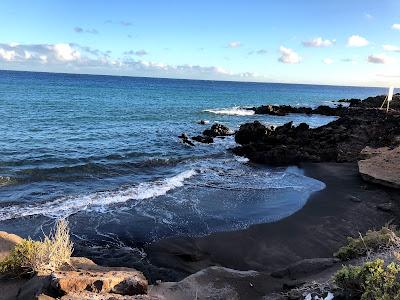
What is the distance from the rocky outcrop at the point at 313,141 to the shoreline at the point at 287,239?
7.54 metres

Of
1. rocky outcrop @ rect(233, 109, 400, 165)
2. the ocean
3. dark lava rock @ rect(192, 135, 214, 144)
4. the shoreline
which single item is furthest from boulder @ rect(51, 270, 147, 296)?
dark lava rock @ rect(192, 135, 214, 144)

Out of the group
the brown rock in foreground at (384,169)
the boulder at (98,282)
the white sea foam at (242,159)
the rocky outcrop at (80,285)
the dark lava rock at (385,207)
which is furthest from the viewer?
the white sea foam at (242,159)

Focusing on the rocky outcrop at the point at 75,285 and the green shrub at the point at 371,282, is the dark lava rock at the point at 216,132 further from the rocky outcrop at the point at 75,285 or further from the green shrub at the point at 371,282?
the green shrub at the point at 371,282

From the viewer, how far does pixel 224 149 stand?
31.5 metres

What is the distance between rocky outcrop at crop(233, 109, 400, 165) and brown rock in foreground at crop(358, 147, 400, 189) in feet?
10.5

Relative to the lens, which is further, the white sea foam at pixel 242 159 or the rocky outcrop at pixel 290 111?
the rocky outcrop at pixel 290 111

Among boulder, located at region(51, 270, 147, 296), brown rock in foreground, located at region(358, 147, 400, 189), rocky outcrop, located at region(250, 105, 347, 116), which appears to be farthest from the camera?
rocky outcrop, located at region(250, 105, 347, 116)

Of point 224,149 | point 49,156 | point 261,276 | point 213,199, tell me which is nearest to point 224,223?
point 213,199

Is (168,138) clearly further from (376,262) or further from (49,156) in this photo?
(376,262)

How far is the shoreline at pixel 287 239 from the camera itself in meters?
12.5

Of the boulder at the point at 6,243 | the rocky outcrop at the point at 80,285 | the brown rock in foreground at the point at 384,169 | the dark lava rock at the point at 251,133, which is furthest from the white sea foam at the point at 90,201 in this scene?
the dark lava rock at the point at 251,133

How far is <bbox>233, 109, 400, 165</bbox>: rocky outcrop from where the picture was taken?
26.6 meters

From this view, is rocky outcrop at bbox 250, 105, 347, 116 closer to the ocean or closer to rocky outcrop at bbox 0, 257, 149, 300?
the ocean

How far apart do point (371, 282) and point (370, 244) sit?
3.33 metres
